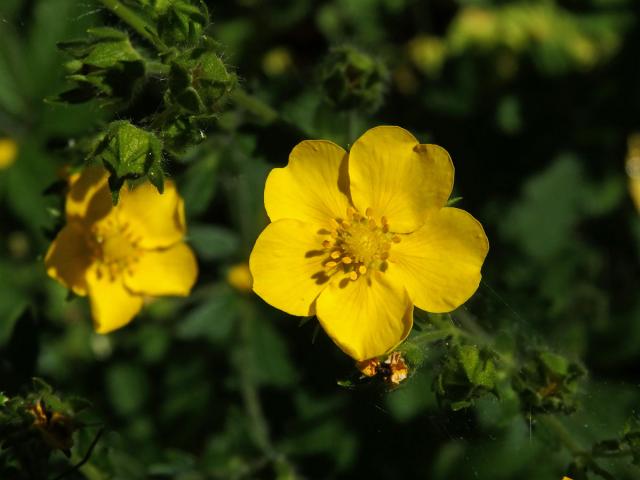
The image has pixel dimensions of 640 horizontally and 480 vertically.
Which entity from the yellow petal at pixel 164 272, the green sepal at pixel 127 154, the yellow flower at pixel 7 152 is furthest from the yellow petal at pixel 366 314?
the yellow flower at pixel 7 152

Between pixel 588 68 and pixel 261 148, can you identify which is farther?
pixel 588 68

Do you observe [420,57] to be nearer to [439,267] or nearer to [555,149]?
[555,149]

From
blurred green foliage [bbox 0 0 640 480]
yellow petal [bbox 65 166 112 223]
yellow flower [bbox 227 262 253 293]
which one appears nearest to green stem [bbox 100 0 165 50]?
blurred green foliage [bbox 0 0 640 480]

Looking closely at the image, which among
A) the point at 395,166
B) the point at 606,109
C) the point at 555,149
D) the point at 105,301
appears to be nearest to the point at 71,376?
the point at 105,301

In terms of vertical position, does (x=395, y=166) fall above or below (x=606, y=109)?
above

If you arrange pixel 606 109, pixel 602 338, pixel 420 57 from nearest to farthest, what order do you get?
1. pixel 602 338
2. pixel 606 109
3. pixel 420 57

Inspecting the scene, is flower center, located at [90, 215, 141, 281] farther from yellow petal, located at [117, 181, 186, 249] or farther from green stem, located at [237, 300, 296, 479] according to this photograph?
green stem, located at [237, 300, 296, 479]

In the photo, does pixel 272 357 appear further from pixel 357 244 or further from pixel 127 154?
pixel 127 154

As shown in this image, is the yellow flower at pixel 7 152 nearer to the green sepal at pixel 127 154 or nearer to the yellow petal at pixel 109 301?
the yellow petal at pixel 109 301
